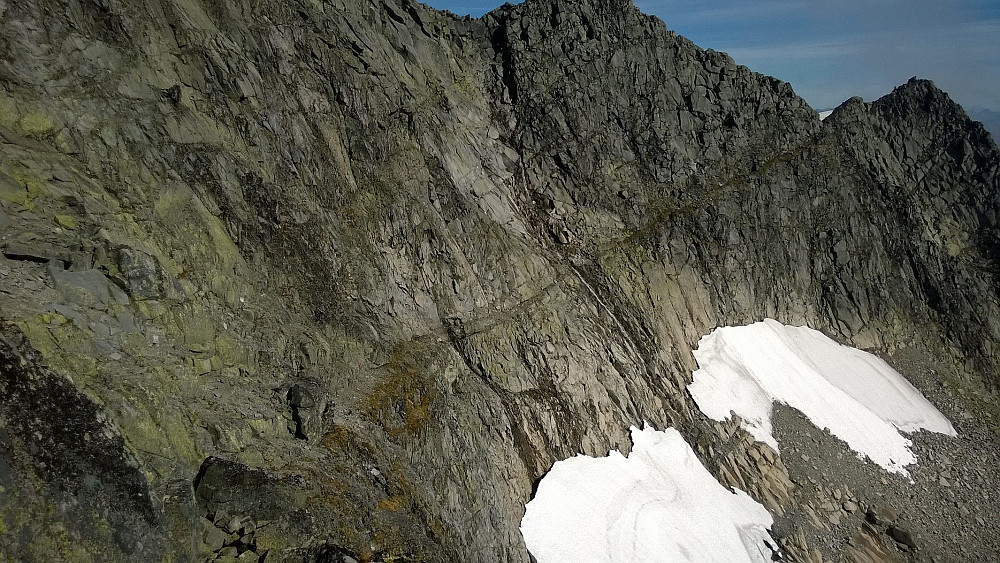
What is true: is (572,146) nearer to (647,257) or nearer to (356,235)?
(647,257)

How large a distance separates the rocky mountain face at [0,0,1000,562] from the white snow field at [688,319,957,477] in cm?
115

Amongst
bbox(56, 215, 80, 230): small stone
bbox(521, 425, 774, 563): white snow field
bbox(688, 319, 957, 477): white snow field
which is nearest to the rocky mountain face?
bbox(56, 215, 80, 230): small stone

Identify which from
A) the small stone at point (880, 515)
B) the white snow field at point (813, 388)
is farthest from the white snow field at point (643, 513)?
the small stone at point (880, 515)

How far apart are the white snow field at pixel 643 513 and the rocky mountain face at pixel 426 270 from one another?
988 mm

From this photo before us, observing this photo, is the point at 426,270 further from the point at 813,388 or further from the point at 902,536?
the point at 902,536

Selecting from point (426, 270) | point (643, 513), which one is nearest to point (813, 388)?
point (643, 513)

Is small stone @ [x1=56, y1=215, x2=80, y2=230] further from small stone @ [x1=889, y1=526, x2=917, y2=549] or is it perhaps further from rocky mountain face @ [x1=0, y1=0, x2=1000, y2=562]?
small stone @ [x1=889, y1=526, x2=917, y2=549]

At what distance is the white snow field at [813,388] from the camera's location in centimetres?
2856

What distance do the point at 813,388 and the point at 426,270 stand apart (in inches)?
923

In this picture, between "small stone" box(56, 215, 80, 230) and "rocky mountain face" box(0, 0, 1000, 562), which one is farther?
"small stone" box(56, 215, 80, 230)

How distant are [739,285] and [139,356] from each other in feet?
107

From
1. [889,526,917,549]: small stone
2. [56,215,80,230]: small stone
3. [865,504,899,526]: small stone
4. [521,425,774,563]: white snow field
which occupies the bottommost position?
[521,425,774,563]: white snow field

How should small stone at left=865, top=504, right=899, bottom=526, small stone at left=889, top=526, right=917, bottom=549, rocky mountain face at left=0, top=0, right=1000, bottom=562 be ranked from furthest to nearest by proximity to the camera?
small stone at left=865, top=504, right=899, bottom=526 → small stone at left=889, top=526, right=917, bottom=549 → rocky mountain face at left=0, top=0, right=1000, bottom=562

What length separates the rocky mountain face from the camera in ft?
42.4
